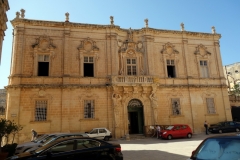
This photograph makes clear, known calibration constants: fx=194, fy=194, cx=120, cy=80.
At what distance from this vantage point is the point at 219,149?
4078mm

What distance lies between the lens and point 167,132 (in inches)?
689

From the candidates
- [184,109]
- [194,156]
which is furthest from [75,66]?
[194,156]

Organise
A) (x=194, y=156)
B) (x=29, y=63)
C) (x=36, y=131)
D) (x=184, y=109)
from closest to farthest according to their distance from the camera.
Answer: (x=194, y=156) < (x=36, y=131) < (x=29, y=63) < (x=184, y=109)

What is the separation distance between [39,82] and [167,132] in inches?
503

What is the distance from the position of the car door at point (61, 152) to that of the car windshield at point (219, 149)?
12.6 ft

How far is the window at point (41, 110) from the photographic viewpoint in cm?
1773

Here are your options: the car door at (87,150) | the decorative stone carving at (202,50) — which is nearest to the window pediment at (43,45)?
the car door at (87,150)

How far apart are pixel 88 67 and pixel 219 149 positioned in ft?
57.3

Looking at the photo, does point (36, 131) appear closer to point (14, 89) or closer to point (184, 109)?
point (14, 89)

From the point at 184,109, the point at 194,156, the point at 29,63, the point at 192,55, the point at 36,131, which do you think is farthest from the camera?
the point at 192,55

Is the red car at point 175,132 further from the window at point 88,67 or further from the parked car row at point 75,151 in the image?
the parked car row at point 75,151

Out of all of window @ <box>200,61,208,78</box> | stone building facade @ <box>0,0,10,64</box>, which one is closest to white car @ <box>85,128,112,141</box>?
stone building facade @ <box>0,0,10,64</box>

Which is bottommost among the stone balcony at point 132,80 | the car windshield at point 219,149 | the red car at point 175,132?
the red car at point 175,132

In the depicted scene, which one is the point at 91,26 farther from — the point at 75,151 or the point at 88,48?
the point at 75,151
